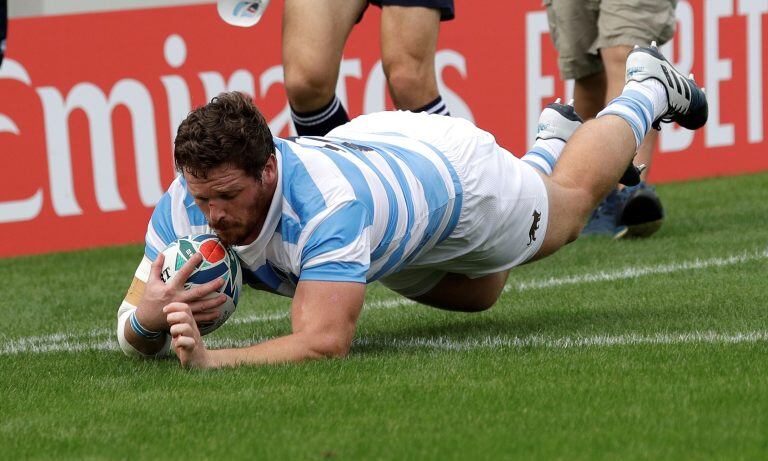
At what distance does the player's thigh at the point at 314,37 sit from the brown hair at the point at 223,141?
1.95 metres

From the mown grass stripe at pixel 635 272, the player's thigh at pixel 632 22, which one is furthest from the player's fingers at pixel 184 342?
the player's thigh at pixel 632 22

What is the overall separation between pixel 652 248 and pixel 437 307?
213 cm

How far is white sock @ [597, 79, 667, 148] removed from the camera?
226 inches

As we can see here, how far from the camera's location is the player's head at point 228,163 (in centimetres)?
433

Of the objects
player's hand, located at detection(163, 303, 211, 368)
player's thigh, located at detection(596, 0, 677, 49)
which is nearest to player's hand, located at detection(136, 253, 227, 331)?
player's hand, located at detection(163, 303, 211, 368)

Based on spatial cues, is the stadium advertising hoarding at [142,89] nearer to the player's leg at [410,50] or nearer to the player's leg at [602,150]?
the player's leg at [410,50]

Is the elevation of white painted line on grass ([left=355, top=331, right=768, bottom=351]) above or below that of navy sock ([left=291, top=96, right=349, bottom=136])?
below

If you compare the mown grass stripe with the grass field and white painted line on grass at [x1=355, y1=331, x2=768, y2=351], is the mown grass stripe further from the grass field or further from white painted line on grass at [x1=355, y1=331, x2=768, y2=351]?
white painted line on grass at [x1=355, y1=331, x2=768, y2=351]

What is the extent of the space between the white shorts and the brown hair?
0.72m

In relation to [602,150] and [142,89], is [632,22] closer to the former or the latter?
[602,150]

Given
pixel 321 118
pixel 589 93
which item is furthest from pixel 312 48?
pixel 589 93

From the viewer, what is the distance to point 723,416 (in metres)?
3.63

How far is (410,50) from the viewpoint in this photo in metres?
6.52

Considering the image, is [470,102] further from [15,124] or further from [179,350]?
[179,350]
